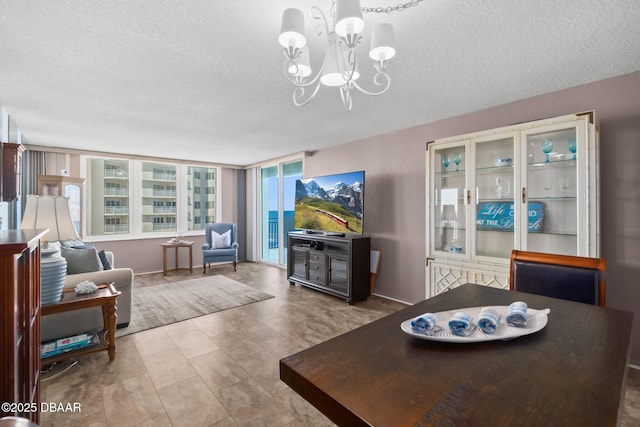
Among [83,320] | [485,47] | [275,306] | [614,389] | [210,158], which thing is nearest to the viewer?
[614,389]

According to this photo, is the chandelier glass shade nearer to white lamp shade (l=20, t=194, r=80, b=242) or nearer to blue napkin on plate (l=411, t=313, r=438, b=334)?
blue napkin on plate (l=411, t=313, r=438, b=334)

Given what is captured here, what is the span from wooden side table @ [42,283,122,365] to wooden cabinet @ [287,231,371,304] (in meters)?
2.52

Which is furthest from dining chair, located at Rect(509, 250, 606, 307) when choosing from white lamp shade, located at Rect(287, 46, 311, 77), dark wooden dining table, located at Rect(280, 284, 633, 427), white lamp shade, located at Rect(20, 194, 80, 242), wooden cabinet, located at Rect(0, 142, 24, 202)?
wooden cabinet, located at Rect(0, 142, 24, 202)

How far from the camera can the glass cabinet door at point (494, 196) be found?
9.04 feet

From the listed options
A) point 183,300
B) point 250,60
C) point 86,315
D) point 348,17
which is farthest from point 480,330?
point 183,300

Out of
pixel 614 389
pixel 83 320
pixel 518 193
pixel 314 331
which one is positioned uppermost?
pixel 518 193

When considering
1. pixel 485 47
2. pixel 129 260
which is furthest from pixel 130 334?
pixel 485 47

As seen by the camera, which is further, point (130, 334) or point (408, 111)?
point (408, 111)

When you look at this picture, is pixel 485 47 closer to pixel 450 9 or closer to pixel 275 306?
pixel 450 9

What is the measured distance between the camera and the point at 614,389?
29.6 inches

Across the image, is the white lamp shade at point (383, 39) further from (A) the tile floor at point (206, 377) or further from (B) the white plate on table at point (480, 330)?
(A) the tile floor at point (206, 377)

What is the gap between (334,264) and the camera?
4.12 m

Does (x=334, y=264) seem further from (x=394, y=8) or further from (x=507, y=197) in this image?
(x=394, y=8)

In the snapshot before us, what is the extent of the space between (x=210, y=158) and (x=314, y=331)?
14.2 feet
